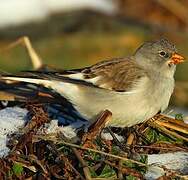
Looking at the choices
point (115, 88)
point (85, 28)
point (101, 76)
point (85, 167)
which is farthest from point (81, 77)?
point (85, 28)

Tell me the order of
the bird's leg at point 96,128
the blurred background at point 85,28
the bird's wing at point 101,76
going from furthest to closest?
1. the blurred background at point 85,28
2. the bird's wing at point 101,76
3. the bird's leg at point 96,128

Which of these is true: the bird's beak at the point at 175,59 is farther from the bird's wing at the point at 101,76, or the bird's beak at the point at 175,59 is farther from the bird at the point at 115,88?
the bird's wing at the point at 101,76

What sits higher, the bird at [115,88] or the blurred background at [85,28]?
the bird at [115,88]

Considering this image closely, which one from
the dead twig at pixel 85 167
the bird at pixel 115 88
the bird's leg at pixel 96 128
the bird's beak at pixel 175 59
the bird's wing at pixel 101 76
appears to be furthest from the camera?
the bird's beak at pixel 175 59

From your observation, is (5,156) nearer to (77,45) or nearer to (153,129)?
(153,129)

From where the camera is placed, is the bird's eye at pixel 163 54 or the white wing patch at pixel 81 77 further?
the bird's eye at pixel 163 54

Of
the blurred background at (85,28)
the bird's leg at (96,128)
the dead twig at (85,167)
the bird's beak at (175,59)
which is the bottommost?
the blurred background at (85,28)

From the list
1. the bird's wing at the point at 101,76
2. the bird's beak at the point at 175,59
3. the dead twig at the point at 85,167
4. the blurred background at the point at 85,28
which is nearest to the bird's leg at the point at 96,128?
the dead twig at the point at 85,167
